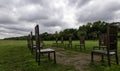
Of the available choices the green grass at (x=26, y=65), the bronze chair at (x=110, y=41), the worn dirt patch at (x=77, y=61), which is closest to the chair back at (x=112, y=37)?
the bronze chair at (x=110, y=41)

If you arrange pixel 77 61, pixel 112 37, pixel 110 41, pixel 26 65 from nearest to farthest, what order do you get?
pixel 110 41, pixel 112 37, pixel 26 65, pixel 77 61

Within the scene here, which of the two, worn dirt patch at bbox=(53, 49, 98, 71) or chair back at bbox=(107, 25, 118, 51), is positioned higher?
chair back at bbox=(107, 25, 118, 51)

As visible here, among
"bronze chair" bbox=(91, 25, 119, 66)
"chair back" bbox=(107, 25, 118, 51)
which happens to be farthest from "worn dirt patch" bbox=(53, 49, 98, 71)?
"chair back" bbox=(107, 25, 118, 51)

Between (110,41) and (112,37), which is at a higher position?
(112,37)

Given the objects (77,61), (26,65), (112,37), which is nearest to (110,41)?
(112,37)

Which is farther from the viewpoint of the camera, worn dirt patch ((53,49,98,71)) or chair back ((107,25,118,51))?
worn dirt patch ((53,49,98,71))

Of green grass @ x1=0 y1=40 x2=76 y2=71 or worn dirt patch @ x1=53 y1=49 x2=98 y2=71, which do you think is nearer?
green grass @ x1=0 y1=40 x2=76 y2=71

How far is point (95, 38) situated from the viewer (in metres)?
47.7

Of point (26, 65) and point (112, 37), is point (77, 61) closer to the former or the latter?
point (112, 37)

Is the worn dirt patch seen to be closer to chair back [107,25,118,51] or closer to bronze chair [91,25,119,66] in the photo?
bronze chair [91,25,119,66]

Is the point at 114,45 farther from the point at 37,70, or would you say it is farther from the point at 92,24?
the point at 92,24

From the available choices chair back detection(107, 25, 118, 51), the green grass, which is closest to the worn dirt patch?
the green grass

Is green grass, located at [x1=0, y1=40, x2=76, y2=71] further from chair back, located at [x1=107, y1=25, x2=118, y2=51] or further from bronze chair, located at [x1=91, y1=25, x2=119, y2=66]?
chair back, located at [x1=107, y1=25, x2=118, y2=51]

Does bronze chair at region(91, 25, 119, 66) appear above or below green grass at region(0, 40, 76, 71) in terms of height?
above
